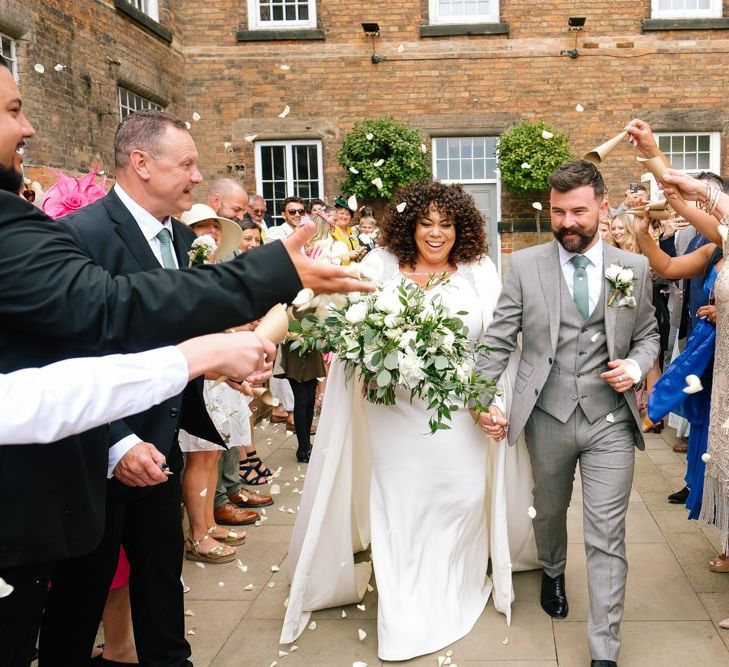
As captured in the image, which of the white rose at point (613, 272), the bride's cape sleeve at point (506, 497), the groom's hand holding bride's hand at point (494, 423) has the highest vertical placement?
the white rose at point (613, 272)

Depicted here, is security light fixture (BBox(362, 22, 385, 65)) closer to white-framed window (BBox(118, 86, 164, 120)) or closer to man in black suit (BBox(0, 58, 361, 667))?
white-framed window (BBox(118, 86, 164, 120))

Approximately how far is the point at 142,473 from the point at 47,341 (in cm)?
81

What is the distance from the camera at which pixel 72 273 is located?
5.70 feet

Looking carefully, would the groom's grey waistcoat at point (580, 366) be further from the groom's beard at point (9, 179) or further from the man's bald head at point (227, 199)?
the man's bald head at point (227, 199)

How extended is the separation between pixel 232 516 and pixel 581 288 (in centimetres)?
300

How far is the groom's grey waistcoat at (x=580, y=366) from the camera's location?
345 cm

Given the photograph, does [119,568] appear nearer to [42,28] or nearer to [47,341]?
[47,341]

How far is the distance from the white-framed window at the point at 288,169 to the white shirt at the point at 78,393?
44.0 feet

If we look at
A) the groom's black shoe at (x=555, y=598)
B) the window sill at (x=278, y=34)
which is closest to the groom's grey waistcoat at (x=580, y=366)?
the groom's black shoe at (x=555, y=598)

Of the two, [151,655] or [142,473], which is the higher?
[142,473]

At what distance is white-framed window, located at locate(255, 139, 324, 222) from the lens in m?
14.7

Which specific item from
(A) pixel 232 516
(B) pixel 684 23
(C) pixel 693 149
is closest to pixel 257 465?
(A) pixel 232 516

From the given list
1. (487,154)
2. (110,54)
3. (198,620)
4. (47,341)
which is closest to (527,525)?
(198,620)

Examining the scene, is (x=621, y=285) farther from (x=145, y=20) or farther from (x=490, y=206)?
(x=490, y=206)
